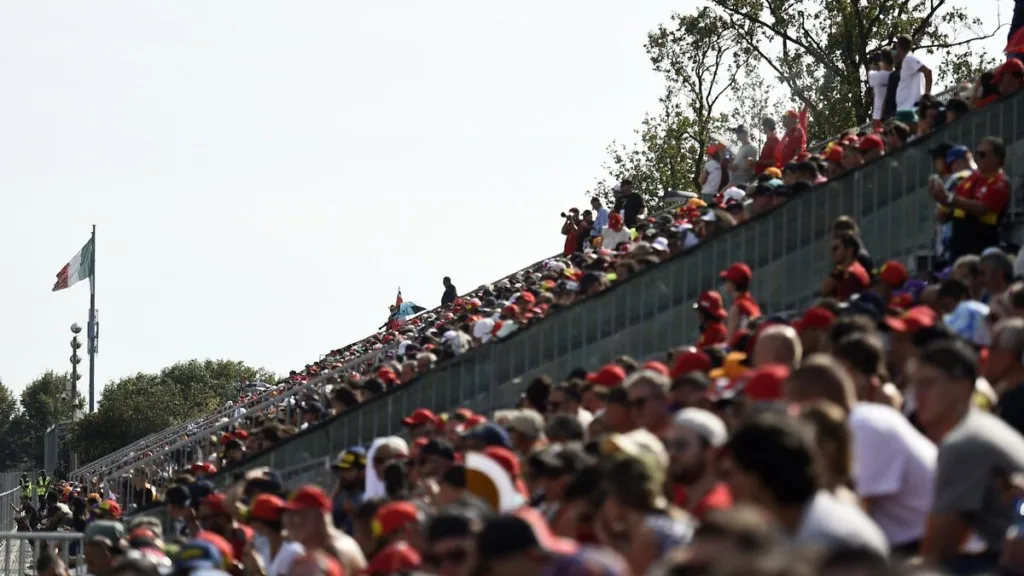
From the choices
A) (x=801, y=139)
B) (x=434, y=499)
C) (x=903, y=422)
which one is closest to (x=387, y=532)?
(x=434, y=499)

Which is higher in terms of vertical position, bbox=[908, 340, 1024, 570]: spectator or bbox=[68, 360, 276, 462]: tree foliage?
bbox=[68, 360, 276, 462]: tree foliage

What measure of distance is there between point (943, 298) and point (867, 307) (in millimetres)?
615

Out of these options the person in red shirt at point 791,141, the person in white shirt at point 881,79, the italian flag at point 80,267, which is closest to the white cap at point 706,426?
the person in white shirt at point 881,79

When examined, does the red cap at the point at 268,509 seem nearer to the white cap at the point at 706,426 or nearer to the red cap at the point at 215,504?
the red cap at the point at 215,504

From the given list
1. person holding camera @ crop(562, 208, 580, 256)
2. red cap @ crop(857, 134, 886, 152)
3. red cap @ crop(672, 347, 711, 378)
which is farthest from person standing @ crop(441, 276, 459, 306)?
red cap @ crop(672, 347, 711, 378)

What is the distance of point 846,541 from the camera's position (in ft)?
17.5

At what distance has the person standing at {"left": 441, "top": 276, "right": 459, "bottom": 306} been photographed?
42.0 m

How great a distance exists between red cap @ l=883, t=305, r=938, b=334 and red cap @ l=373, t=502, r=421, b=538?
267 cm

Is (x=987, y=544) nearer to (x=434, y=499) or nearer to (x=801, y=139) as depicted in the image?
(x=434, y=499)

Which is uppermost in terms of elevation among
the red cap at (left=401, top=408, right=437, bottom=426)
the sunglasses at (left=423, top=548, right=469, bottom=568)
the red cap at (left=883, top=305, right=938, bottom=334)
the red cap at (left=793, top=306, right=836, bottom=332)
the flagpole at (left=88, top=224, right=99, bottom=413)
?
the flagpole at (left=88, top=224, right=99, bottom=413)

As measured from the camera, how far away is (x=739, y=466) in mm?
5742

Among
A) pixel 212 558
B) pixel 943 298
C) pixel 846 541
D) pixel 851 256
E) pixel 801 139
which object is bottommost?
pixel 846 541

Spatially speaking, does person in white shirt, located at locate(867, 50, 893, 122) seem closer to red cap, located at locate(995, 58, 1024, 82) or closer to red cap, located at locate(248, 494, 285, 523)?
red cap, located at locate(995, 58, 1024, 82)

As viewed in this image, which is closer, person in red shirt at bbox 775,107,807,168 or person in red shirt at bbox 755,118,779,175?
person in red shirt at bbox 775,107,807,168
